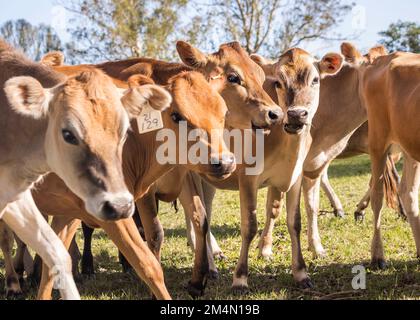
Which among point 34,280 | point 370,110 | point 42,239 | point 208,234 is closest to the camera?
point 42,239

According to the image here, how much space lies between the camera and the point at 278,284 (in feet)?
20.2

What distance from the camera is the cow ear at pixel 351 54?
8164 mm

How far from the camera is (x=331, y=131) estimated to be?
7676 mm

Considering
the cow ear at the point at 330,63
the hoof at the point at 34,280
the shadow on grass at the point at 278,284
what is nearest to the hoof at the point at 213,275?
the shadow on grass at the point at 278,284

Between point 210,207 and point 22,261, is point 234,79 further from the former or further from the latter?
point 22,261

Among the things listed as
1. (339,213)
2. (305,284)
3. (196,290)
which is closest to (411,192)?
(305,284)

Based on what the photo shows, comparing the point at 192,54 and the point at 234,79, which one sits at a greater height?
the point at 192,54

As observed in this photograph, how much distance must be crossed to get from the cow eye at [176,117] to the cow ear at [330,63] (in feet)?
6.42

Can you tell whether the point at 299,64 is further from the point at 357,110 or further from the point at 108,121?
the point at 108,121

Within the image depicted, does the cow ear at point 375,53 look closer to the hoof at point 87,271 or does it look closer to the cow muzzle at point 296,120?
the cow muzzle at point 296,120

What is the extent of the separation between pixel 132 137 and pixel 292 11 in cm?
2304

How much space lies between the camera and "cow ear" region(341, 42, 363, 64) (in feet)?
26.8

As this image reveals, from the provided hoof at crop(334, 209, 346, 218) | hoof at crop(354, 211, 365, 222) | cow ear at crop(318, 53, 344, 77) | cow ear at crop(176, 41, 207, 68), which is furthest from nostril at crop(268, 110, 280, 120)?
hoof at crop(334, 209, 346, 218)

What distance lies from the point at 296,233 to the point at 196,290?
4.04ft
